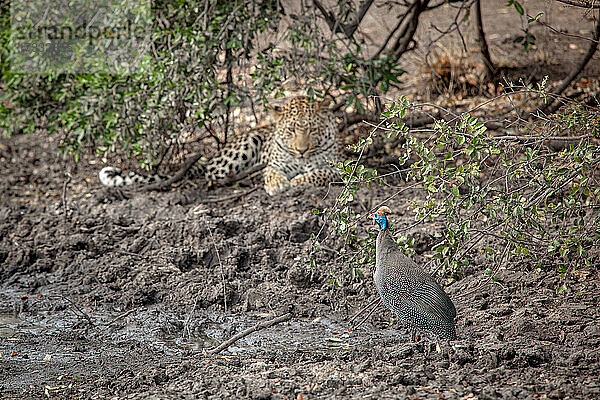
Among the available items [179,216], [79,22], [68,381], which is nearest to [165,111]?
[179,216]

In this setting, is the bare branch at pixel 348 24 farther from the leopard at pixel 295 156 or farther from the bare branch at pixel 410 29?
the leopard at pixel 295 156

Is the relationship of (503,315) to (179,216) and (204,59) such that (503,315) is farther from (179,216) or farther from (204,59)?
(204,59)

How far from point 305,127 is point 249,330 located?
322 centimetres

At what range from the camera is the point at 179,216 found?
6504mm

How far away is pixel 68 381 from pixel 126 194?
3388 mm

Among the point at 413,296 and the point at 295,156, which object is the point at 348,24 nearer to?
the point at 295,156

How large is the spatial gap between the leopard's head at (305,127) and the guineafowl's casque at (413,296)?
3274mm

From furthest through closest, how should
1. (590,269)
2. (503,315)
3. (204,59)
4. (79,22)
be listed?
(79,22)
(204,59)
(590,269)
(503,315)

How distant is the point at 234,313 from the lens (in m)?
5.05

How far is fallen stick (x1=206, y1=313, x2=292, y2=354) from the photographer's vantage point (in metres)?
4.33

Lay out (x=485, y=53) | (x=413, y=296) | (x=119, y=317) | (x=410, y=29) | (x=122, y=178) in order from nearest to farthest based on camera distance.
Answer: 1. (x=413, y=296)
2. (x=119, y=317)
3. (x=122, y=178)
4. (x=410, y=29)
5. (x=485, y=53)

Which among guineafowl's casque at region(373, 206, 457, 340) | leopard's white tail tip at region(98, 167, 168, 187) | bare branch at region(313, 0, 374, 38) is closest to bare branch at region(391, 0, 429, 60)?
bare branch at region(313, 0, 374, 38)

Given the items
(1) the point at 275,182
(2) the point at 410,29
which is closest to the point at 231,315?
(1) the point at 275,182

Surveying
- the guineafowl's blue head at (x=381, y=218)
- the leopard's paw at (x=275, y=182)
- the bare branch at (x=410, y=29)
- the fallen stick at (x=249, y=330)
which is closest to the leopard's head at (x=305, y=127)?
the leopard's paw at (x=275, y=182)
